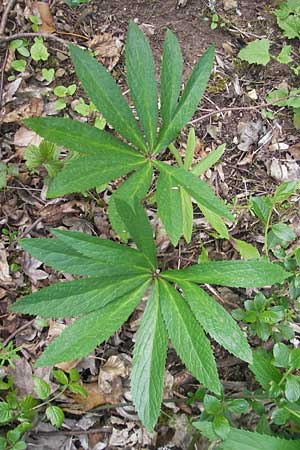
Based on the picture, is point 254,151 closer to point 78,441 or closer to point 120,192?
point 120,192

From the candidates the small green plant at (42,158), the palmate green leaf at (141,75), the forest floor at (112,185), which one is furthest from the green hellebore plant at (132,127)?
the forest floor at (112,185)

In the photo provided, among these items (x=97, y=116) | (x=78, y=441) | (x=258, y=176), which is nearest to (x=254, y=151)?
(x=258, y=176)

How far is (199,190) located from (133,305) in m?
0.42

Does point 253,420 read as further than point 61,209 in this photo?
No

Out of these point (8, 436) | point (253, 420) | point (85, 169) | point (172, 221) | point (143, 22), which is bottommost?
point (253, 420)

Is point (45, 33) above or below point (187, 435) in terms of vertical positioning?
above

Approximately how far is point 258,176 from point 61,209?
3.28ft

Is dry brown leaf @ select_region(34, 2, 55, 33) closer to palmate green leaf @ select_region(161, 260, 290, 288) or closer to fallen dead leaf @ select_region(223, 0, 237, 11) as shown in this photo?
fallen dead leaf @ select_region(223, 0, 237, 11)

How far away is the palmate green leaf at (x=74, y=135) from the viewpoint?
1.67 metres

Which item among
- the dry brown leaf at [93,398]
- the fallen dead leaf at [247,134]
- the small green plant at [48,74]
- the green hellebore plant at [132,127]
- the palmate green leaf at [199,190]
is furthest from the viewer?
the fallen dead leaf at [247,134]

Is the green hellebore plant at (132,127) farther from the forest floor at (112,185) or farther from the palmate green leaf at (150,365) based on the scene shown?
the forest floor at (112,185)

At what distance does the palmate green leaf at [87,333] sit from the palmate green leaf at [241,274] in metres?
0.24

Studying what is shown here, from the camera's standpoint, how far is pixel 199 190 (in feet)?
5.40

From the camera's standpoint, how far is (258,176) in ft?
8.52
